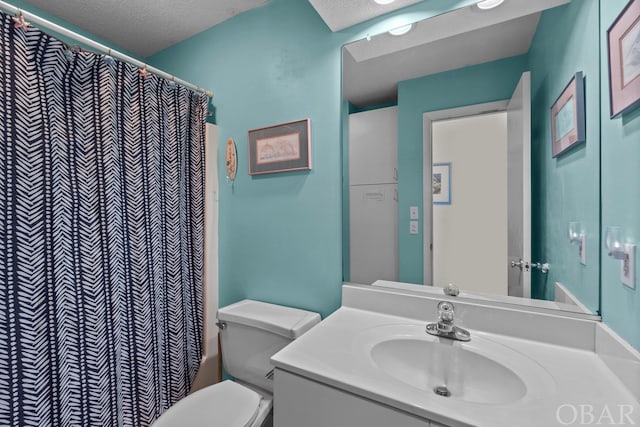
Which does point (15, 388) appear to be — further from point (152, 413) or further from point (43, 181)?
point (43, 181)

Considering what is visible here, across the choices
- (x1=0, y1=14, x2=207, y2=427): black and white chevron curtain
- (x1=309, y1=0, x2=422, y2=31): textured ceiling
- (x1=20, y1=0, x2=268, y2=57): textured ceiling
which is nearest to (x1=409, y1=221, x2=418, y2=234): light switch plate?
(x1=309, y1=0, x2=422, y2=31): textured ceiling

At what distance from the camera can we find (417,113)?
111cm

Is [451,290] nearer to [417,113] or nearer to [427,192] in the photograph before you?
[427,192]

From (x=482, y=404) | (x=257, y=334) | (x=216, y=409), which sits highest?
(x=482, y=404)

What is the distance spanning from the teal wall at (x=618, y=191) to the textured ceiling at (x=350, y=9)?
67 cm

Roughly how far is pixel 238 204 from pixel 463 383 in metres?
1.30

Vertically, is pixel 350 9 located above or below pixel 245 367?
above

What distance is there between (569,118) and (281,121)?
1.13 meters

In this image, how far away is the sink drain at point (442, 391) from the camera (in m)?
0.84

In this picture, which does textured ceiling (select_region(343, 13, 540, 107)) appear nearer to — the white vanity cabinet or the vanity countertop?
the vanity countertop

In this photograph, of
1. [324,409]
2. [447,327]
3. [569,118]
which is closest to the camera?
[324,409]

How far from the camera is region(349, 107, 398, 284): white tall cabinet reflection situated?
1.17 meters

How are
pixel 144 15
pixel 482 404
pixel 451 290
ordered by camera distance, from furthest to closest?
pixel 144 15, pixel 451 290, pixel 482 404

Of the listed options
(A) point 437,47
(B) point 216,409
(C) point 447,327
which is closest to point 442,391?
(C) point 447,327
